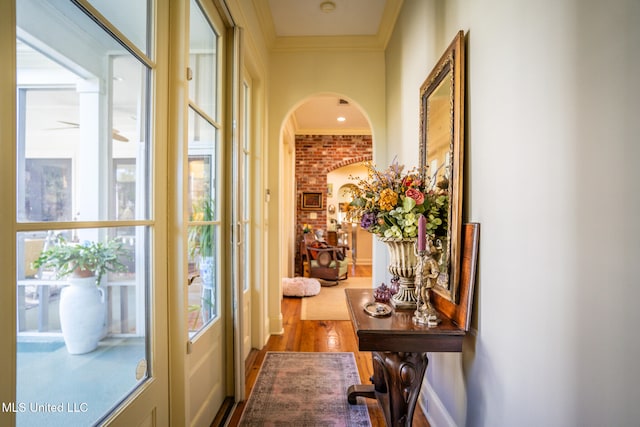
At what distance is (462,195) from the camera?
1465 millimetres

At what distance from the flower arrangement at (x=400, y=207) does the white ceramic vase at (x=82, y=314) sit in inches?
47.4

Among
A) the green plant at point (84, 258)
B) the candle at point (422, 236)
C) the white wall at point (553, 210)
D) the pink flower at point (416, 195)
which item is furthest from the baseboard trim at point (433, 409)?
the green plant at point (84, 258)

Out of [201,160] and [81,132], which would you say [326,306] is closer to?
[201,160]

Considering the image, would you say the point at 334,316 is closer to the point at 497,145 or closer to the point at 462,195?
the point at 462,195

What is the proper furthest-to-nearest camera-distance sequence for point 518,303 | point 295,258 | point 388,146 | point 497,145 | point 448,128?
point 295,258 → point 388,146 → point 448,128 → point 497,145 → point 518,303

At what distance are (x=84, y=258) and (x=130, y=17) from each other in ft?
2.86

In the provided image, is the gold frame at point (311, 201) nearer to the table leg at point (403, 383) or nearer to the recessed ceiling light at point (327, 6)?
the recessed ceiling light at point (327, 6)

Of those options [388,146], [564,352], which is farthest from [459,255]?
[388,146]

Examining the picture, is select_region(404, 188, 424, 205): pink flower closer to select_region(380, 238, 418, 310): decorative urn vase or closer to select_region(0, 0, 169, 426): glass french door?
select_region(380, 238, 418, 310): decorative urn vase

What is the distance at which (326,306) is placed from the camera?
462 centimetres

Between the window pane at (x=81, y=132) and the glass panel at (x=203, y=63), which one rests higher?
the glass panel at (x=203, y=63)

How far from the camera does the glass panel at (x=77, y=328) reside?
749 millimetres

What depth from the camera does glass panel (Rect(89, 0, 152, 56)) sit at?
3.36ft

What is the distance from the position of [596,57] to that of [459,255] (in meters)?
0.90
